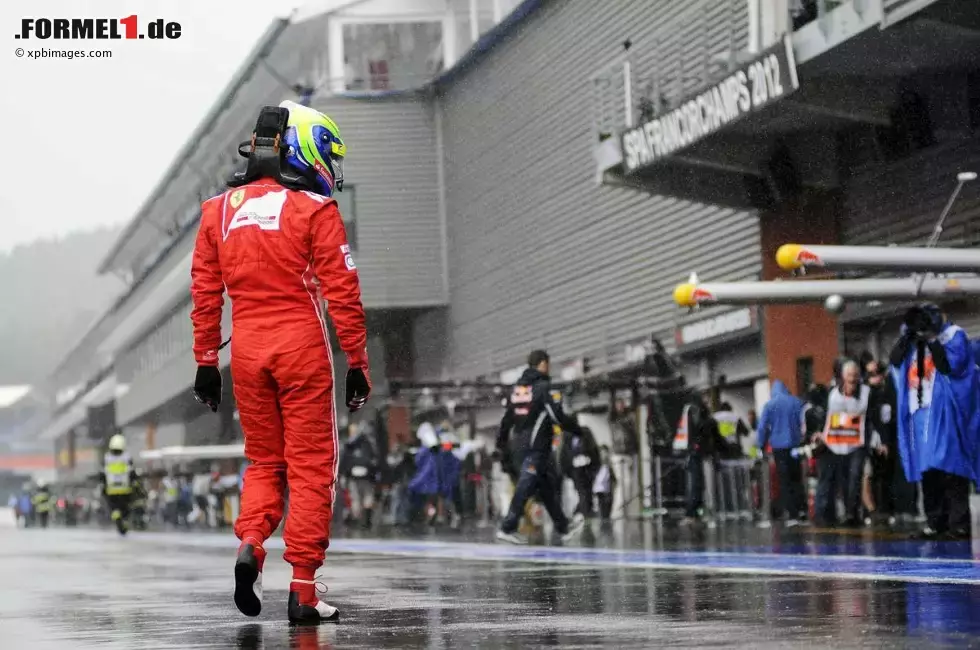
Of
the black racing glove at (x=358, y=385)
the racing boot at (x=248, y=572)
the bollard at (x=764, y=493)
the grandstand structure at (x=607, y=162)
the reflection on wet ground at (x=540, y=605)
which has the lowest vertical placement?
the reflection on wet ground at (x=540, y=605)

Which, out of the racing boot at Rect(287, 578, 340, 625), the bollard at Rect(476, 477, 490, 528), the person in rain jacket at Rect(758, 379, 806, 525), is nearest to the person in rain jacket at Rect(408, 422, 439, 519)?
the bollard at Rect(476, 477, 490, 528)

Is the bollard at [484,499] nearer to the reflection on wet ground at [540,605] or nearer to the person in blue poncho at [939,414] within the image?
the person in blue poncho at [939,414]

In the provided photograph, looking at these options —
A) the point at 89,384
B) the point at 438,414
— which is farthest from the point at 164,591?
the point at 89,384

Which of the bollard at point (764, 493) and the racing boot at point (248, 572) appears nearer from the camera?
the racing boot at point (248, 572)

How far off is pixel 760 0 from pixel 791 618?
1413 centimetres

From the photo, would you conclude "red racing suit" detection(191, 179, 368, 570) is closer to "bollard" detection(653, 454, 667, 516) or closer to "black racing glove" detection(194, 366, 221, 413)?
"black racing glove" detection(194, 366, 221, 413)

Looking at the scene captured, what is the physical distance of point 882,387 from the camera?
17.5 m

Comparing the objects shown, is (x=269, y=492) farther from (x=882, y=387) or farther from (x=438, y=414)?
(x=438, y=414)

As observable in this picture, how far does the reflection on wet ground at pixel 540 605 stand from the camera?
19.4 ft

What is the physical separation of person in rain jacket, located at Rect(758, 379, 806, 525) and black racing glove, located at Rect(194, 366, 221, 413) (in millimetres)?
13298

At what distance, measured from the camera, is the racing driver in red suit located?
7.00m

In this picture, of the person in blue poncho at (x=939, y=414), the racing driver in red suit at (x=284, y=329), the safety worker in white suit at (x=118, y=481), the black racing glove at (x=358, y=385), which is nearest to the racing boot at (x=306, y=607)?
the racing driver in red suit at (x=284, y=329)

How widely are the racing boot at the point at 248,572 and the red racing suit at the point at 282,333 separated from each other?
86mm

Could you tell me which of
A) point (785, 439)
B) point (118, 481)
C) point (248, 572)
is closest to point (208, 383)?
point (248, 572)
